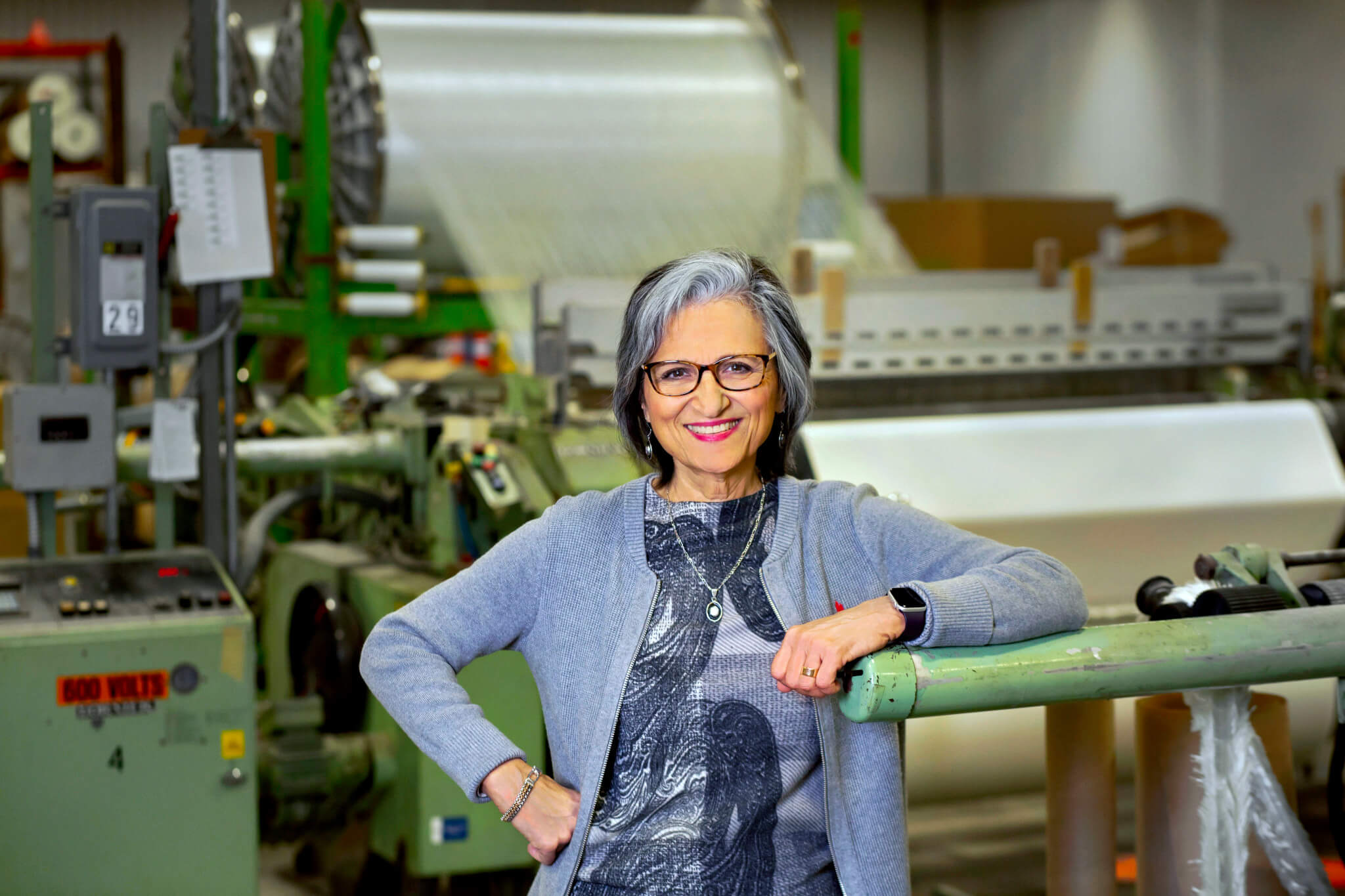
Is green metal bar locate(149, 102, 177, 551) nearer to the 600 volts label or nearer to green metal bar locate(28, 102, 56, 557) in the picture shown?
green metal bar locate(28, 102, 56, 557)

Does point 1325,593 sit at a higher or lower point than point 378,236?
lower

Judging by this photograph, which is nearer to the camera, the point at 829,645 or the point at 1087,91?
the point at 829,645

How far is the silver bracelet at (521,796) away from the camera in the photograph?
1293 millimetres

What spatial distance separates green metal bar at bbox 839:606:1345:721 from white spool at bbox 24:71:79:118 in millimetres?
6997

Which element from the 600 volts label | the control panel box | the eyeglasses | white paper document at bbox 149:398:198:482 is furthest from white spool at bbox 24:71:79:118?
the eyeglasses

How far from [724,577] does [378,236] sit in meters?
3.28

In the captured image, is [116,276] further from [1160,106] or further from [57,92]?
[1160,106]

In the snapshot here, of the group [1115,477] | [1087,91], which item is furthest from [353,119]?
[1087,91]

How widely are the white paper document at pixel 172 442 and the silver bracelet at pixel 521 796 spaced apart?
1358 millimetres

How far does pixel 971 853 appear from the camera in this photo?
3.27 m

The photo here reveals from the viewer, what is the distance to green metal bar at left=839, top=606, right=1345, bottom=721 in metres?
1.26

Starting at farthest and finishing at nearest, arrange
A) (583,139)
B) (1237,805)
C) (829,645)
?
(583,139)
(1237,805)
(829,645)

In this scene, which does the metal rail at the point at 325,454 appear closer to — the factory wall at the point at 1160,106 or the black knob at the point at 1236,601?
the black knob at the point at 1236,601

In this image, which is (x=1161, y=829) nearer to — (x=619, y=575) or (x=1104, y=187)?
(x=619, y=575)
